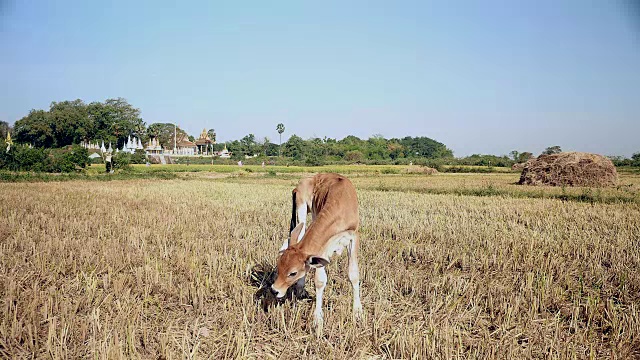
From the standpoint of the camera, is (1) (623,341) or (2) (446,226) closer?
(1) (623,341)

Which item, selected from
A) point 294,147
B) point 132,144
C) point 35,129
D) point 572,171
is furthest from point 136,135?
point 572,171

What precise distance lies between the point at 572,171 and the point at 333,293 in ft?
82.5

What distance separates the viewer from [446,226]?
34.7 ft

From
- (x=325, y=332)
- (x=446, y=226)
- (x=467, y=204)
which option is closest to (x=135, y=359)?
(x=325, y=332)

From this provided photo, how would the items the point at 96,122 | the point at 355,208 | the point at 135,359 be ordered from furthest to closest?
the point at 96,122, the point at 355,208, the point at 135,359

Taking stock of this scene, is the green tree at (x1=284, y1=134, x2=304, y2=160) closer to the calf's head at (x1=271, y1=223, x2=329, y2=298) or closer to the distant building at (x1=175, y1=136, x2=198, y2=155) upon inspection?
the distant building at (x1=175, y1=136, x2=198, y2=155)

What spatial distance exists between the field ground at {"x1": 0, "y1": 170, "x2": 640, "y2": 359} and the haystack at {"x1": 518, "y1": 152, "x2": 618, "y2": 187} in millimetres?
15860

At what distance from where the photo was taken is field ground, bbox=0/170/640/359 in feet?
13.3

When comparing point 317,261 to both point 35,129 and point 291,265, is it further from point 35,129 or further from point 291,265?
point 35,129

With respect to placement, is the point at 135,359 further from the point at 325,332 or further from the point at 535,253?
the point at 535,253

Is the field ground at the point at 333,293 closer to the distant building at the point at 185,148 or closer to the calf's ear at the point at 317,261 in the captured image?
the calf's ear at the point at 317,261

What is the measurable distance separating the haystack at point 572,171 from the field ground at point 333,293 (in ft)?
52.0

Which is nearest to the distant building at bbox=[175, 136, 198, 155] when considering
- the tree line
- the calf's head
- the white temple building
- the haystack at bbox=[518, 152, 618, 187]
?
the tree line

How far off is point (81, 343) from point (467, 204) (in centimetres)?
1429
